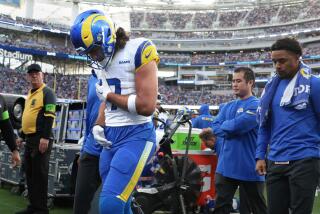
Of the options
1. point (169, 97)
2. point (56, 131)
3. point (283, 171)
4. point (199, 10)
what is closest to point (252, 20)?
point (199, 10)

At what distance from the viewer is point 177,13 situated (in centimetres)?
6606

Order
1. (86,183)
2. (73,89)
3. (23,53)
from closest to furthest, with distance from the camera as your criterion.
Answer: (86,183), (23,53), (73,89)

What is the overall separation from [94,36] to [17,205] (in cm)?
447

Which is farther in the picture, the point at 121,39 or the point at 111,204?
the point at 121,39

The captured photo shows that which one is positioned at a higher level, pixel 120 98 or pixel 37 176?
pixel 120 98

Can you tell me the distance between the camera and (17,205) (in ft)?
21.1

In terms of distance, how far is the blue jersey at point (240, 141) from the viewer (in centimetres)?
442

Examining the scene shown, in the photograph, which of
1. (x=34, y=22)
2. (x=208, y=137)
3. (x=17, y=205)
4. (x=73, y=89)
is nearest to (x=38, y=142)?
(x=17, y=205)

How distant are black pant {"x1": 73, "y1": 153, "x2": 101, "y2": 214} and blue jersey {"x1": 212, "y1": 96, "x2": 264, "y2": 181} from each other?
134cm

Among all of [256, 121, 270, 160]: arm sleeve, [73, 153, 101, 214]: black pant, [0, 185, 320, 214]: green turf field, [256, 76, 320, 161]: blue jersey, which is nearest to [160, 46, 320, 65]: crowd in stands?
[0, 185, 320, 214]: green turf field

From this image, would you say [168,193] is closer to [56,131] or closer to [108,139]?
[108,139]

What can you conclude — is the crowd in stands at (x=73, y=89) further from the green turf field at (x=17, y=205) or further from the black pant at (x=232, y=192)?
the black pant at (x=232, y=192)

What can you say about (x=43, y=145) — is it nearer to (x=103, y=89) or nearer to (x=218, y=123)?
(x=218, y=123)

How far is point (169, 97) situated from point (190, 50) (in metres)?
11.0
